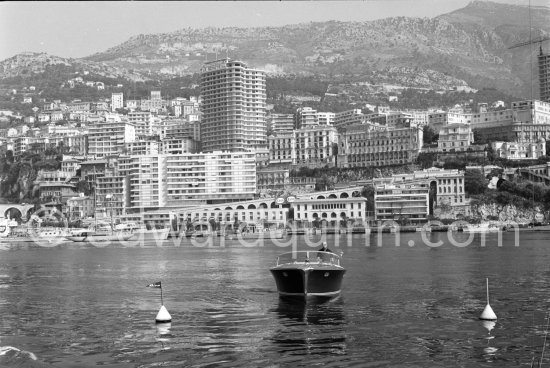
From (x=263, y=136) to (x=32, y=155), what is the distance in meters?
33.9

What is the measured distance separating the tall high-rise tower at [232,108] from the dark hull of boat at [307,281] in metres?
87.4

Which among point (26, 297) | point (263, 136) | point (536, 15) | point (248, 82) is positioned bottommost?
point (26, 297)

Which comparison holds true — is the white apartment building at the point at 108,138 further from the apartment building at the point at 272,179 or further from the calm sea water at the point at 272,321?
the calm sea water at the point at 272,321

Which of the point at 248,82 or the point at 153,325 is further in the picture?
the point at 248,82

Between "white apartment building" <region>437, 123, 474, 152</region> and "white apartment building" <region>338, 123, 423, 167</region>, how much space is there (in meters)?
2.78

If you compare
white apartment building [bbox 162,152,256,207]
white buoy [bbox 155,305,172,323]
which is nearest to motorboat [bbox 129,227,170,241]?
white apartment building [bbox 162,152,256,207]

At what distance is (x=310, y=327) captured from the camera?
16.9m

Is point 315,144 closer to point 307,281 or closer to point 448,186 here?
point 448,186

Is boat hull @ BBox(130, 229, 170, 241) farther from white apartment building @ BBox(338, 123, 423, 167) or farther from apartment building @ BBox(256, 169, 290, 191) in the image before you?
white apartment building @ BBox(338, 123, 423, 167)

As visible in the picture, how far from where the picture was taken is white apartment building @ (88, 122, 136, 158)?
114 m

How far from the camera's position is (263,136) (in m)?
116

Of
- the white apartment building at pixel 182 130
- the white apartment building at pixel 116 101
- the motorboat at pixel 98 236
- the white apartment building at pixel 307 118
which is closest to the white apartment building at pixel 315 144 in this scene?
the white apartment building at pixel 182 130

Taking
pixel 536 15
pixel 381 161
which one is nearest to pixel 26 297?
pixel 536 15

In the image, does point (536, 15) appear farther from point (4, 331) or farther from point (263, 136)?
point (263, 136)
